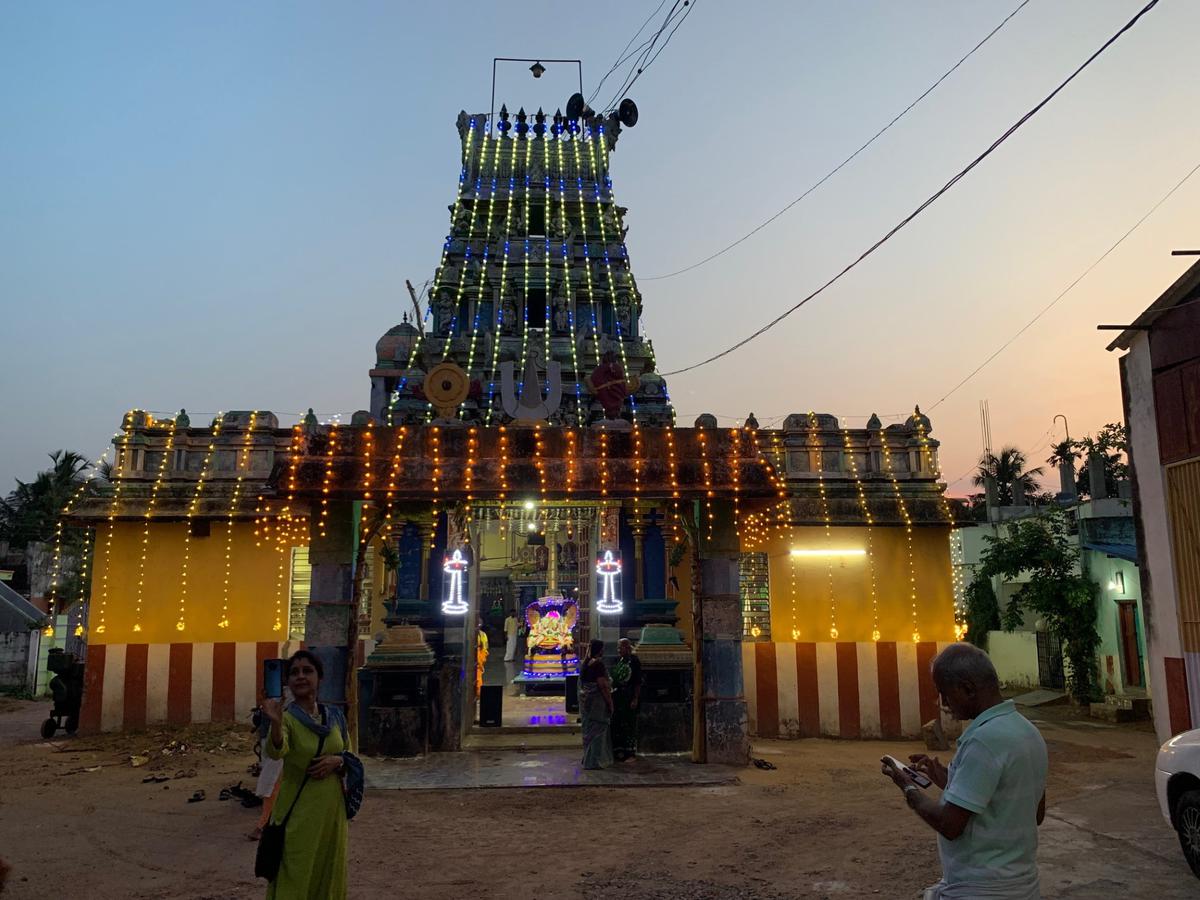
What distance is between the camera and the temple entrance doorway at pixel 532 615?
14.6m

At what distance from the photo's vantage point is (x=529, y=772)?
34.7ft

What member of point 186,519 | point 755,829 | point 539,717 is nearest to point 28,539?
point 186,519

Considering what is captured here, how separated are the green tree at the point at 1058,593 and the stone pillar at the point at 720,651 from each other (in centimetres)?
952

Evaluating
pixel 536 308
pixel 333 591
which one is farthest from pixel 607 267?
pixel 333 591

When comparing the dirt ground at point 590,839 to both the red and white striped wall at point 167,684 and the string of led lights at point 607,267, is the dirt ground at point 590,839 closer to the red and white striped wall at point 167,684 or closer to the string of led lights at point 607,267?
the red and white striped wall at point 167,684

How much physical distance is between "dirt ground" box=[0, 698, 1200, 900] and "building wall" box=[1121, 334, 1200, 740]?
1092 mm

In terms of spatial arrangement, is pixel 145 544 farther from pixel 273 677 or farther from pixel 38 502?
pixel 38 502

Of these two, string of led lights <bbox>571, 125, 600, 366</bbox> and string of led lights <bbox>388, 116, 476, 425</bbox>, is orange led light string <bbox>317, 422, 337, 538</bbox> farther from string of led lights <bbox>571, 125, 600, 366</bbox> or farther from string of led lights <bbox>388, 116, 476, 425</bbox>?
string of led lights <bbox>571, 125, 600, 366</bbox>

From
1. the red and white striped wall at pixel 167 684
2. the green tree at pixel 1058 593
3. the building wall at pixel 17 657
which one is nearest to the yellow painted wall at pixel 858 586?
the green tree at pixel 1058 593

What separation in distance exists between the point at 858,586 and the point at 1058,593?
5373 millimetres

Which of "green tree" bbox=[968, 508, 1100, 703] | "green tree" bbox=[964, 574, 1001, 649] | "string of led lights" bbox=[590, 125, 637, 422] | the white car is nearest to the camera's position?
the white car

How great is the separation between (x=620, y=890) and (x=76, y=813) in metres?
6.35

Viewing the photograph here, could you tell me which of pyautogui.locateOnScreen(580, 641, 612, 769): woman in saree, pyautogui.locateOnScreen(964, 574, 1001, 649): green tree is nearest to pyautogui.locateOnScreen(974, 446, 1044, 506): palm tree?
pyautogui.locateOnScreen(964, 574, 1001, 649): green tree

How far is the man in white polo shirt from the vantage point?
9.11 feet
